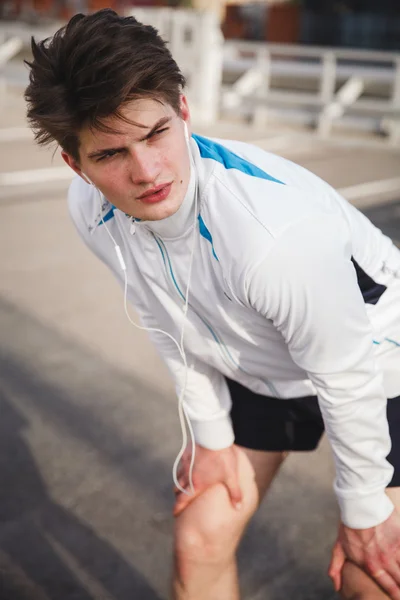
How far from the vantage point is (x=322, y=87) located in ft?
39.6

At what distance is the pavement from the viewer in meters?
2.49

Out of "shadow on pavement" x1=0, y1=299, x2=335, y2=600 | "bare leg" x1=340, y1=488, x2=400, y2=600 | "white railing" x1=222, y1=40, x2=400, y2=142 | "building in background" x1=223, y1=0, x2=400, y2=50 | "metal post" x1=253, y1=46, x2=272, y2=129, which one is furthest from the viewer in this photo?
"building in background" x1=223, y1=0, x2=400, y2=50

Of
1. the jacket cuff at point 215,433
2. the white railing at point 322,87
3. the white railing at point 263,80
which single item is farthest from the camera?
the white railing at point 263,80

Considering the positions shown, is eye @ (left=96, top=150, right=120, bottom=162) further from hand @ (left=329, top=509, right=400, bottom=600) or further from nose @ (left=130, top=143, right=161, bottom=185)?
hand @ (left=329, top=509, right=400, bottom=600)

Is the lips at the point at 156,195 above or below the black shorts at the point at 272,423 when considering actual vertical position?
above

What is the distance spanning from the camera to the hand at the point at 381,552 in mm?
1568

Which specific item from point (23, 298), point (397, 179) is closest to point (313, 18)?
point (397, 179)

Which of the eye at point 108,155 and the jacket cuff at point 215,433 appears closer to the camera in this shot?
the eye at point 108,155

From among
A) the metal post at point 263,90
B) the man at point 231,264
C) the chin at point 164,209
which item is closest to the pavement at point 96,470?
the man at point 231,264

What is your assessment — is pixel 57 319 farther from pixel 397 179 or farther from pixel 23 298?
pixel 397 179

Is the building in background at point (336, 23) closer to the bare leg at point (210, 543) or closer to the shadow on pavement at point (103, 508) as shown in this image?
the shadow on pavement at point (103, 508)

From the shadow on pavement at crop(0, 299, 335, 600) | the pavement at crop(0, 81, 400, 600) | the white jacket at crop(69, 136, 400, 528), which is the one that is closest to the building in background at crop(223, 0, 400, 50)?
the pavement at crop(0, 81, 400, 600)

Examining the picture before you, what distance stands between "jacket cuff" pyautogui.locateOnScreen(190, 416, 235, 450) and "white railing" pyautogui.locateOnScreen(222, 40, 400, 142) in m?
9.41

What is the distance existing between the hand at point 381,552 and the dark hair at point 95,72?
36.2 inches
